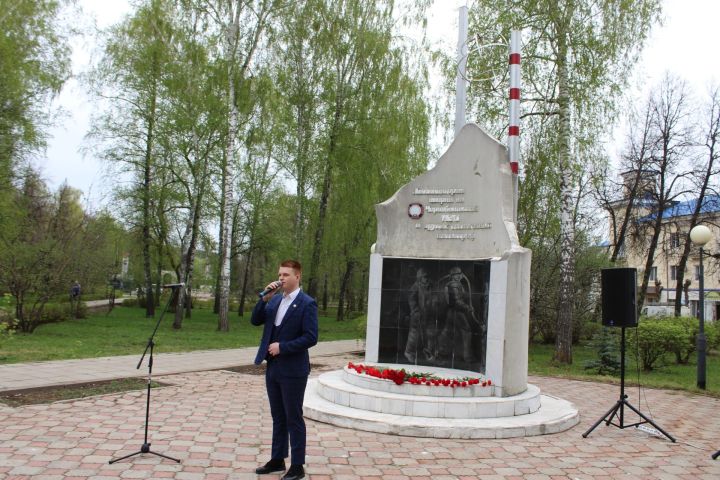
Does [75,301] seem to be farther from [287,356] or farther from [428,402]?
[287,356]

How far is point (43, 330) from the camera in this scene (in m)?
19.2

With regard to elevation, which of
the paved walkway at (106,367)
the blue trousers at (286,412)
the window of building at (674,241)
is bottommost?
the paved walkway at (106,367)

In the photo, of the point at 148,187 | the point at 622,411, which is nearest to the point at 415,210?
the point at 622,411

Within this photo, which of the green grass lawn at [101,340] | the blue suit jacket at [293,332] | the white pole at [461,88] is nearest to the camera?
the blue suit jacket at [293,332]

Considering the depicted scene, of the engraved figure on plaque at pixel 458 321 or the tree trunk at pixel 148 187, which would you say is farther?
the tree trunk at pixel 148 187

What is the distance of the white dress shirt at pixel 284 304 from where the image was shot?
5.10 metres

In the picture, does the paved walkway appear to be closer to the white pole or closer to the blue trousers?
the blue trousers

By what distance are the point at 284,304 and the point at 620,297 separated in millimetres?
4505

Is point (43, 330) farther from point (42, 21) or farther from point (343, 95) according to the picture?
point (343, 95)

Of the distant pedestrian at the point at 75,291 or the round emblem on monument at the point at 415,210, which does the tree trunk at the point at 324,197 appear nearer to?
the distant pedestrian at the point at 75,291

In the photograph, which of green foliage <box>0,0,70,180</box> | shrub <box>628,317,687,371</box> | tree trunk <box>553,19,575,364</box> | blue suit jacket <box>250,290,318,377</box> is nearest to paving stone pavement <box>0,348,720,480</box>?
blue suit jacket <box>250,290,318,377</box>

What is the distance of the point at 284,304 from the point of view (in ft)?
16.9

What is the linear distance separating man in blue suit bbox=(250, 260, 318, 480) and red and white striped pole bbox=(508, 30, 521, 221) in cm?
481

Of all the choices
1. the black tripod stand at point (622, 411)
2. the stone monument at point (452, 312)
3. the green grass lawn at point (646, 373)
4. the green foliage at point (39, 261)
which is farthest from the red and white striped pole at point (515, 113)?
the green foliage at point (39, 261)
